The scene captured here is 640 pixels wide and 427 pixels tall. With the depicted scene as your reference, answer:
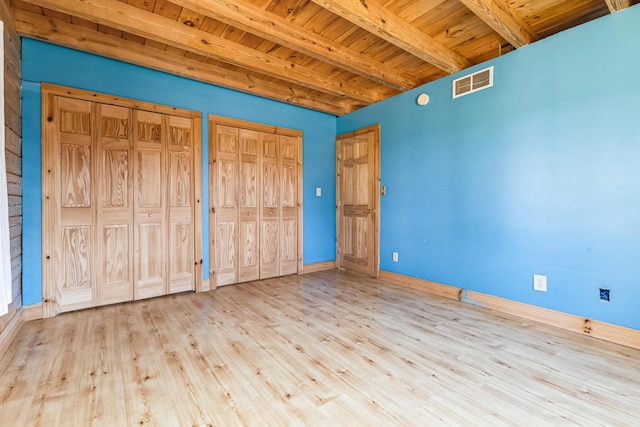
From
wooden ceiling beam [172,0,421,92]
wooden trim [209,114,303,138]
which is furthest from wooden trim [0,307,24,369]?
wooden ceiling beam [172,0,421,92]

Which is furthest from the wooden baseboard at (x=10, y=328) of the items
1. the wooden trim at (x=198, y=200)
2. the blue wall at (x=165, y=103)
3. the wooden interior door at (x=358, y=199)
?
the wooden interior door at (x=358, y=199)

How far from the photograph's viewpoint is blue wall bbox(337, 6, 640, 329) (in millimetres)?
2178

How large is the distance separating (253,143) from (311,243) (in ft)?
5.81

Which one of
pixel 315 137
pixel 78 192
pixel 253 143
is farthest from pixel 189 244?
pixel 315 137

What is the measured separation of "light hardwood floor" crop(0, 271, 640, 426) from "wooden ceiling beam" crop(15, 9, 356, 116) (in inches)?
101

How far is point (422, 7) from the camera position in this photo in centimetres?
250

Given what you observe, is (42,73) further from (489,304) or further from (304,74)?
(489,304)

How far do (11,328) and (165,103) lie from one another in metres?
2.50

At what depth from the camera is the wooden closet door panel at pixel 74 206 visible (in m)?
2.74

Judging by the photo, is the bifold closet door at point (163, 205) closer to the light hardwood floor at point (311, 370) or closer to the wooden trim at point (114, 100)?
the wooden trim at point (114, 100)

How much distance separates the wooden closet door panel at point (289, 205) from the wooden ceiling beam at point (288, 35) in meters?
1.49

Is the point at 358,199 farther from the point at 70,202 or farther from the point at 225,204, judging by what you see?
the point at 70,202

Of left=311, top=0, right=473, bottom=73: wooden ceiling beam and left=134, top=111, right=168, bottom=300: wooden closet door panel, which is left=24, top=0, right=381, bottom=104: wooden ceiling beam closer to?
left=134, top=111, right=168, bottom=300: wooden closet door panel

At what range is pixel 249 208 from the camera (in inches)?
155
